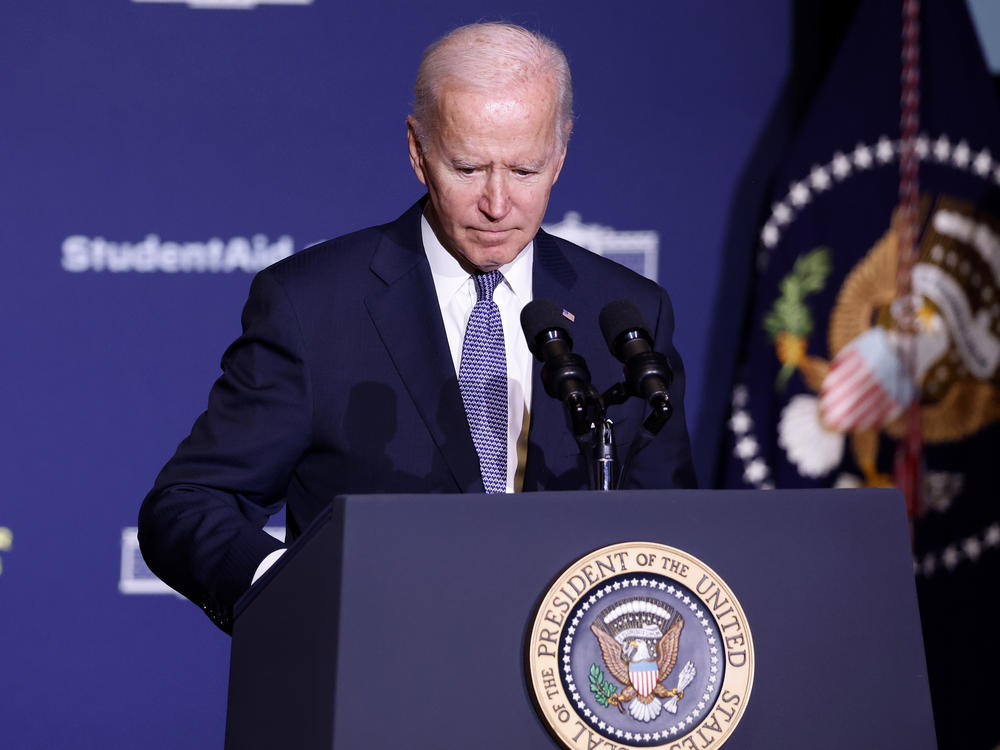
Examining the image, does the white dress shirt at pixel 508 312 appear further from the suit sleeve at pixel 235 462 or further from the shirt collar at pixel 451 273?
the suit sleeve at pixel 235 462

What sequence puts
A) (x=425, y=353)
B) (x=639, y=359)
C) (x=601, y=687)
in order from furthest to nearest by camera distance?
(x=425, y=353), (x=639, y=359), (x=601, y=687)

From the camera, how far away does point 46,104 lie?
9.73 ft

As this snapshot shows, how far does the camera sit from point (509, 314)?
6.25ft

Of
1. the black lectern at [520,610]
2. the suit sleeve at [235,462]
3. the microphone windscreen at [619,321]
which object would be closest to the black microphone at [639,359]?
the microphone windscreen at [619,321]

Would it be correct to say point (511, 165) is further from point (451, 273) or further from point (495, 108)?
point (451, 273)

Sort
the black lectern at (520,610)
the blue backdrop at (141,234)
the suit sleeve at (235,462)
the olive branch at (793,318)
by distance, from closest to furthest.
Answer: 1. the black lectern at (520,610)
2. the suit sleeve at (235,462)
3. the blue backdrop at (141,234)
4. the olive branch at (793,318)

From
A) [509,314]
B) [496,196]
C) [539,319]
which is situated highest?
[496,196]

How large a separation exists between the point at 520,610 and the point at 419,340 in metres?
0.76

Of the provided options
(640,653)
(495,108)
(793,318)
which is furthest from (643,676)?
(793,318)

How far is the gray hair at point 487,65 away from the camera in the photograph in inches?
67.1

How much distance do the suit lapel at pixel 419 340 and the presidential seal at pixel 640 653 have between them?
0.58m

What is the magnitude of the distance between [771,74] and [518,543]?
2367 mm

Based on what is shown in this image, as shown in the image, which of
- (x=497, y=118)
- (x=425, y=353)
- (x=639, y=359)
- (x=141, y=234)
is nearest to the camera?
(x=639, y=359)

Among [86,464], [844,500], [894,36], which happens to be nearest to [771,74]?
[894,36]
